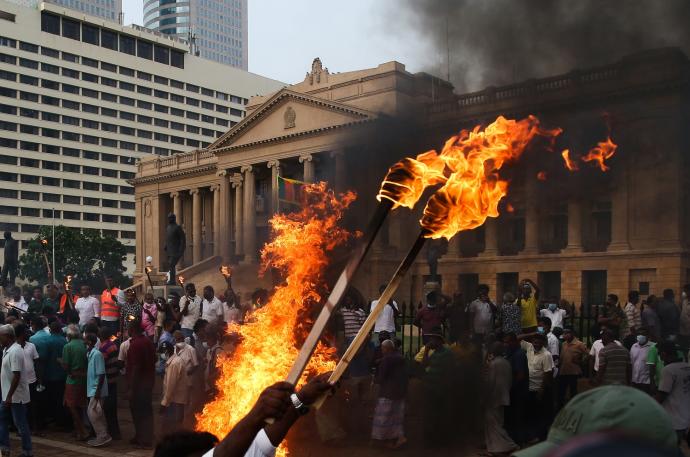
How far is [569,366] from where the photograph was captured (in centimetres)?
1053

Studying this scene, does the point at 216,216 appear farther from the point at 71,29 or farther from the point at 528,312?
the point at 71,29

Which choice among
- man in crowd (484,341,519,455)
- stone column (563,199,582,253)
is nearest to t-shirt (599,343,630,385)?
man in crowd (484,341,519,455)

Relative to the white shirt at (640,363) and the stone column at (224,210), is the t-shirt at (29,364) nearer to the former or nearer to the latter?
the white shirt at (640,363)

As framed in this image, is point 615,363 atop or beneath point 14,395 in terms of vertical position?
atop

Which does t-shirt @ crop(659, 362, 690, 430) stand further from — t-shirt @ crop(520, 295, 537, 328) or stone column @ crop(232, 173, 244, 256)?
stone column @ crop(232, 173, 244, 256)

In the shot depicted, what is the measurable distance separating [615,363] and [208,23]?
156 meters

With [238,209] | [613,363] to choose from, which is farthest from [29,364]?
[238,209]

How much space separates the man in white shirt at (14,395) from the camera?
916cm

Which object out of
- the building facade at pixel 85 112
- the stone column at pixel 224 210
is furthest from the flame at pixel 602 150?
the building facade at pixel 85 112

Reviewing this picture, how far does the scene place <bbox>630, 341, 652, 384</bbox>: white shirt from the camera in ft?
32.1

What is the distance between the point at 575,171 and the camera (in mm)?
18594

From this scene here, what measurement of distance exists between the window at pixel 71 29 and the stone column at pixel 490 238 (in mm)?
72731

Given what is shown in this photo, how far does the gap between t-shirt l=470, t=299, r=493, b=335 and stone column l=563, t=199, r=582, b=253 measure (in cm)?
1369

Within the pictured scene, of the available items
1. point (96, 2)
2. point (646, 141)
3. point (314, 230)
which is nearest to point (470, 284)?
point (646, 141)
